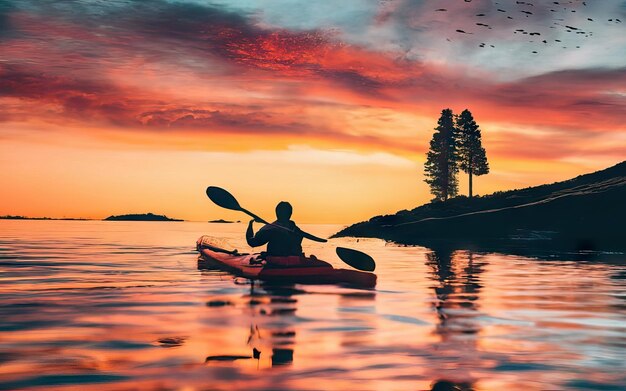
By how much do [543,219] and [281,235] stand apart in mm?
38170

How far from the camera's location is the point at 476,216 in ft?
185

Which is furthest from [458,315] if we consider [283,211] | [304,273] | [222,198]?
[222,198]

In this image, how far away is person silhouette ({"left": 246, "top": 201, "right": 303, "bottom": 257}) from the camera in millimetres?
19953

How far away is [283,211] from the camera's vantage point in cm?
2006

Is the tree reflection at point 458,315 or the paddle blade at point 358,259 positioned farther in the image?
the paddle blade at point 358,259

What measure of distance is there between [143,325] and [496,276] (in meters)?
15.8

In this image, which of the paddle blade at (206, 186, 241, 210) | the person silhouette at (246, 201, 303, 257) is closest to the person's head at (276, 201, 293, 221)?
the person silhouette at (246, 201, 303, 257)

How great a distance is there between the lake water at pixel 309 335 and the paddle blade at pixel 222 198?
12.3 feet

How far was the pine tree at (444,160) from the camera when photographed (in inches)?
3666

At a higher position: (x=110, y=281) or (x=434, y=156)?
(x=434, y=156)

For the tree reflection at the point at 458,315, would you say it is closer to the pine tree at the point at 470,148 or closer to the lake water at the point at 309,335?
the lake water at the point at 309,335

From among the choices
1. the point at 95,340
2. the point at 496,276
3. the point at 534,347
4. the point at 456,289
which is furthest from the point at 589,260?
the point at 95,340

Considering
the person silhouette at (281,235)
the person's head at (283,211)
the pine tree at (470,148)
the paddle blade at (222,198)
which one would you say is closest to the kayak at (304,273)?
the person silhouette at (281,235)

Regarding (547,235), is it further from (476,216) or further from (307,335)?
(307,335)
